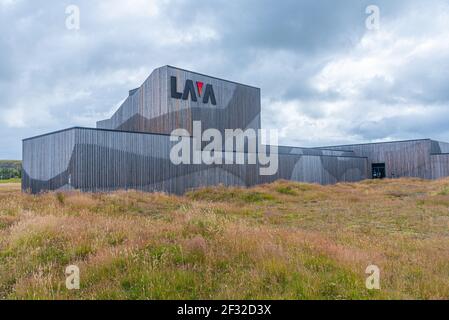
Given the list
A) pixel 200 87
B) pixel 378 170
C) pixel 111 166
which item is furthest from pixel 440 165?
pixel 111 166

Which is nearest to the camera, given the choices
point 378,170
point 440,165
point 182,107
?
point 182,107

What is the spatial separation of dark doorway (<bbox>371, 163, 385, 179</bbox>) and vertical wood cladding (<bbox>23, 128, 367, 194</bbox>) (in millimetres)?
24899

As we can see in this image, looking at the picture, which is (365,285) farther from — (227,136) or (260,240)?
(227,136)

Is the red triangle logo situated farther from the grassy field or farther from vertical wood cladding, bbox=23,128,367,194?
the grassy field

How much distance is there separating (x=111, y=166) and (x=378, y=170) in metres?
37.3

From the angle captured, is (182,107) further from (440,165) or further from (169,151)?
(440,165)

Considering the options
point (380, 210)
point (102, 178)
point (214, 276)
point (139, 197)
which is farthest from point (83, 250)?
point (102, 178)

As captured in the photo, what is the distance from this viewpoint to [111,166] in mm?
19844

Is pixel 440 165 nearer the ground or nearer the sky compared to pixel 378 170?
nearer the sky

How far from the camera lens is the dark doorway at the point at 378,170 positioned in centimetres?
4325

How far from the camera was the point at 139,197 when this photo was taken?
16953 mm

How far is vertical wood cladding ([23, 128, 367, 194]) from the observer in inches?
737

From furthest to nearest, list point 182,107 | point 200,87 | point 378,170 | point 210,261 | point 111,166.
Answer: point 378,170 → point 200,87 → point 182,107 → point 111,166 → point 210,261
